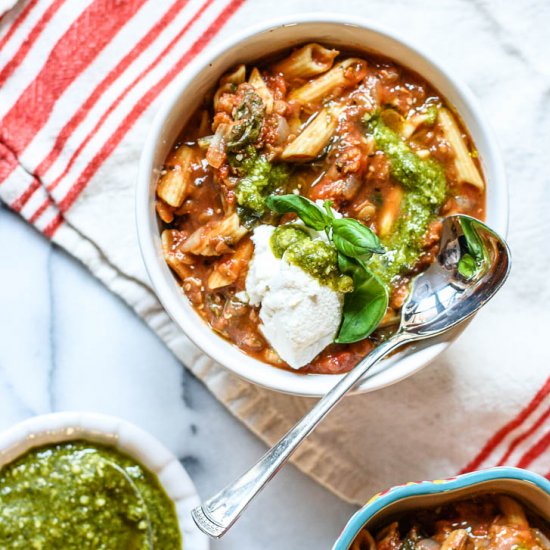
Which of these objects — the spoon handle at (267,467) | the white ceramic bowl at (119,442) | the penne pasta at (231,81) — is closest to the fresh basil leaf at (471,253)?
the spoon handle at (267,467)

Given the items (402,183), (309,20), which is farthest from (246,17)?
(402,183)

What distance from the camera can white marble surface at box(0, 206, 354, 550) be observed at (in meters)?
3.02

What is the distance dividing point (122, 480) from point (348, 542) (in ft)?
2.75

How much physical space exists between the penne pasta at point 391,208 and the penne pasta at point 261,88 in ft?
1.41

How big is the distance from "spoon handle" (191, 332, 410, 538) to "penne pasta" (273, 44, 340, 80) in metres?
0.84

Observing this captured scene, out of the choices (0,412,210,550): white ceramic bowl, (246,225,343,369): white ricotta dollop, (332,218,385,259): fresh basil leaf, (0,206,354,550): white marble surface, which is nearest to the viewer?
(332,218,385,259): fresh basil leaf

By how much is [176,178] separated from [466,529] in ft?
4.55

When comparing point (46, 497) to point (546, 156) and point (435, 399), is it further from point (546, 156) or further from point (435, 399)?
point (546, 156)

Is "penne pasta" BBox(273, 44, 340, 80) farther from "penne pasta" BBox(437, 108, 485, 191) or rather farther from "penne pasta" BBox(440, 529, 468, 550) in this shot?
"penne pasta" BBox(440, 529, 468, 550)

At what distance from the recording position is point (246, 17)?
2.95 meters

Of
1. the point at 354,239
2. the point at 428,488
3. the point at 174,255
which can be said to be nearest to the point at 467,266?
the point at 354,239

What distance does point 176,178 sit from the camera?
261 centimetres

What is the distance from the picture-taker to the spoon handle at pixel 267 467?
2.56 meters

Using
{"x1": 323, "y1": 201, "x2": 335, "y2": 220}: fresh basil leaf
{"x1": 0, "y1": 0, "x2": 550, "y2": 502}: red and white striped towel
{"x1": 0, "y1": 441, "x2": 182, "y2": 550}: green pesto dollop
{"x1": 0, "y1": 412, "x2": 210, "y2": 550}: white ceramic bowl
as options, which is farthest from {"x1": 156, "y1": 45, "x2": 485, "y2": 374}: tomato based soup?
{"x1": 0, "y1": 441, "x2": 182, "y2": 550}: green pesto dollop
